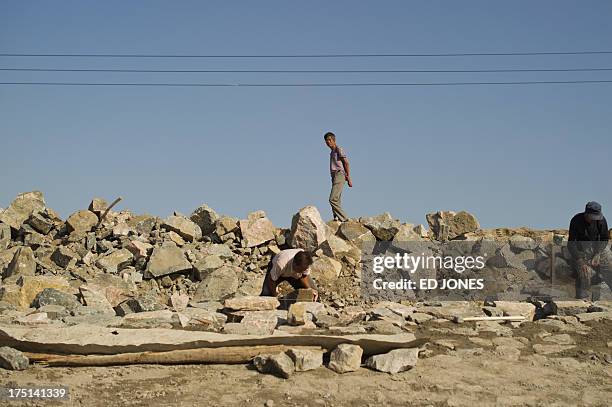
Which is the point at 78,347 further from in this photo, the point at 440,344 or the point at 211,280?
the point at 211,280

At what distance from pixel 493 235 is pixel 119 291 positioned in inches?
292

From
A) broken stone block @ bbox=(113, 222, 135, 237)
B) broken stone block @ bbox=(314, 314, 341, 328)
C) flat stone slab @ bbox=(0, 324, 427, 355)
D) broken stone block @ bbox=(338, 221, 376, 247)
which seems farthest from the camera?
broken stone block @ bbox=(113, 222, 135, 237)

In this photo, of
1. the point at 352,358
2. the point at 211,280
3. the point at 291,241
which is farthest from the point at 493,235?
the point at 352,358

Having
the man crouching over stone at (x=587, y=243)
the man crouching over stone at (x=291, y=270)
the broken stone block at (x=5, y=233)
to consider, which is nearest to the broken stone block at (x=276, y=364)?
the man crouching over stone at (x=291, y=270)

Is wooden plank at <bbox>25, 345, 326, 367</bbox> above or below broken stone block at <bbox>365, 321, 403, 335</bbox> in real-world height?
below

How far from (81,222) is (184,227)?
2299 mm

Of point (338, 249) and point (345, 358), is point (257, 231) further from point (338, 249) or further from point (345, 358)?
point (345, 358)

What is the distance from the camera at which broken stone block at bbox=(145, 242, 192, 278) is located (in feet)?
40.7

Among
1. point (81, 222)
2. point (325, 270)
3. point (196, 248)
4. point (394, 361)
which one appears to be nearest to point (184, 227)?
point (196, 248)

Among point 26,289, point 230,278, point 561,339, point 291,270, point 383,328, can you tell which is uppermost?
point 291,270

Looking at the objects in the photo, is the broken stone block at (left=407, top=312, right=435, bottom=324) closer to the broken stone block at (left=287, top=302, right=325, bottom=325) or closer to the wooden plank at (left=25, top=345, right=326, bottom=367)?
the broken stone block at (left=287, top=302, right=325, bottom=325)

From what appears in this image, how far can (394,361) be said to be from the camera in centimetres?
607

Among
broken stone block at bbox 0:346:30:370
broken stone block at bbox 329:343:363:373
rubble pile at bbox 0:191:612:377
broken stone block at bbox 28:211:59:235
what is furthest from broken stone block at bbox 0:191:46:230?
broken stone block at bbox 329:343:363:373

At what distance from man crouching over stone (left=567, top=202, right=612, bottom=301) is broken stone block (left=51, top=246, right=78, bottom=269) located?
345 inches
